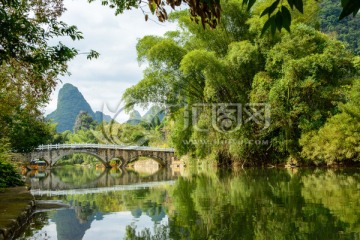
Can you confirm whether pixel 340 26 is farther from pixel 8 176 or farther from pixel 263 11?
pixel 263 11

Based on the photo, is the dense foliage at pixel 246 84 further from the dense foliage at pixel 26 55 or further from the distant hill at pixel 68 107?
the distant hill at pixel 68 107

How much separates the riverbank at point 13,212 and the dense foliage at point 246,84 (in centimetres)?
1065

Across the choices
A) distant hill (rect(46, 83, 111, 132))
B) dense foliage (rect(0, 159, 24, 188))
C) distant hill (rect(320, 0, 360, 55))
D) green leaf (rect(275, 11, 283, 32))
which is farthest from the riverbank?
distant hill (rect(46, 83, 111, 132))

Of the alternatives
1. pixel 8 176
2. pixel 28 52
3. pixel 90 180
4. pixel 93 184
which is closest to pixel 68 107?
pixel 90 180

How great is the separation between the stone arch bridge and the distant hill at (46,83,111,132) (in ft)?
422

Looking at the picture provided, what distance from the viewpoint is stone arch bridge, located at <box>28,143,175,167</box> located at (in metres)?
37.6

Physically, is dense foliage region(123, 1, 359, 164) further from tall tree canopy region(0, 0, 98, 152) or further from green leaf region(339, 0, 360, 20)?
green leaf region(339, 0, 360, 20)

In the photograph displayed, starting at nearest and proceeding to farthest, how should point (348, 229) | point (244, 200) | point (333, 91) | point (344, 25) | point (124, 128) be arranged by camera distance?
point (348, 229) → point (244, 200) → point (333, 91) → point (124, 128) → point (344, 25)

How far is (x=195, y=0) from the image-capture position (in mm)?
1783

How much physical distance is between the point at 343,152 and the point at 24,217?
1343cm

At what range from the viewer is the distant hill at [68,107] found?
6539 inches

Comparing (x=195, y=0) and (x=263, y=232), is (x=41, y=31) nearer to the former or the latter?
(x=263, y=232)

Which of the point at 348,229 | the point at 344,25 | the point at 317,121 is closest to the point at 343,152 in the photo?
the point at 317,121

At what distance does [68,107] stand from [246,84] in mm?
159406
